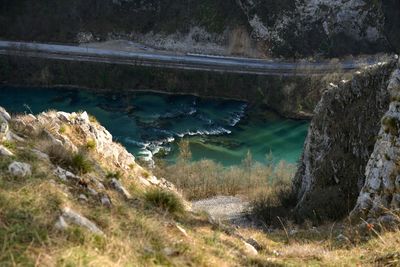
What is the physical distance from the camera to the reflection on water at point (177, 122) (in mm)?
51531

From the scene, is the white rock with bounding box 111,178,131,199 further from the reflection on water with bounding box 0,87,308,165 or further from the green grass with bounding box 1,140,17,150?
the reflection on water with bounding box 0,87,308,165

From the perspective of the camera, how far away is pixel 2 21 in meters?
73.7

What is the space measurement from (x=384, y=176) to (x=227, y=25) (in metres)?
59.2

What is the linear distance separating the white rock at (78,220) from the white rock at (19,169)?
1.63 metres

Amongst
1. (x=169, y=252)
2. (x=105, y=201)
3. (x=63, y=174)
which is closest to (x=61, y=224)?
(x=169, y=252)

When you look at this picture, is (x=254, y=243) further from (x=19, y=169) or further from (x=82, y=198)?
(x=19, y=169)

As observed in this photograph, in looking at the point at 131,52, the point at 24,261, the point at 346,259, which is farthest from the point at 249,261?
the point at 131,52

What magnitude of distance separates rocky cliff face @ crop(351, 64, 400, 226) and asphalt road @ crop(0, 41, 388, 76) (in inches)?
1869

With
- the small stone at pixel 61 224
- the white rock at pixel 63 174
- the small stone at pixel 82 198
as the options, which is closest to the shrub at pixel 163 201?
the white rock at pixel 63 174

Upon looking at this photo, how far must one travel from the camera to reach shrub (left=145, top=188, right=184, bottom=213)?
10.6 meters

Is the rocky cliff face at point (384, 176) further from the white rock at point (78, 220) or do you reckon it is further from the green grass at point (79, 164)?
the white rock at point (78, 220)

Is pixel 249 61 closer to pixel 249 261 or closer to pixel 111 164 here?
pixel 111 164

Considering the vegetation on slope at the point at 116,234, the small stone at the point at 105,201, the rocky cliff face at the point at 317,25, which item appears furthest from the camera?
the rocky cliff face at the point at 317,25

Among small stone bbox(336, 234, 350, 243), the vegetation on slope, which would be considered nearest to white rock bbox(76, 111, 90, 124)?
the vegetation on slope
